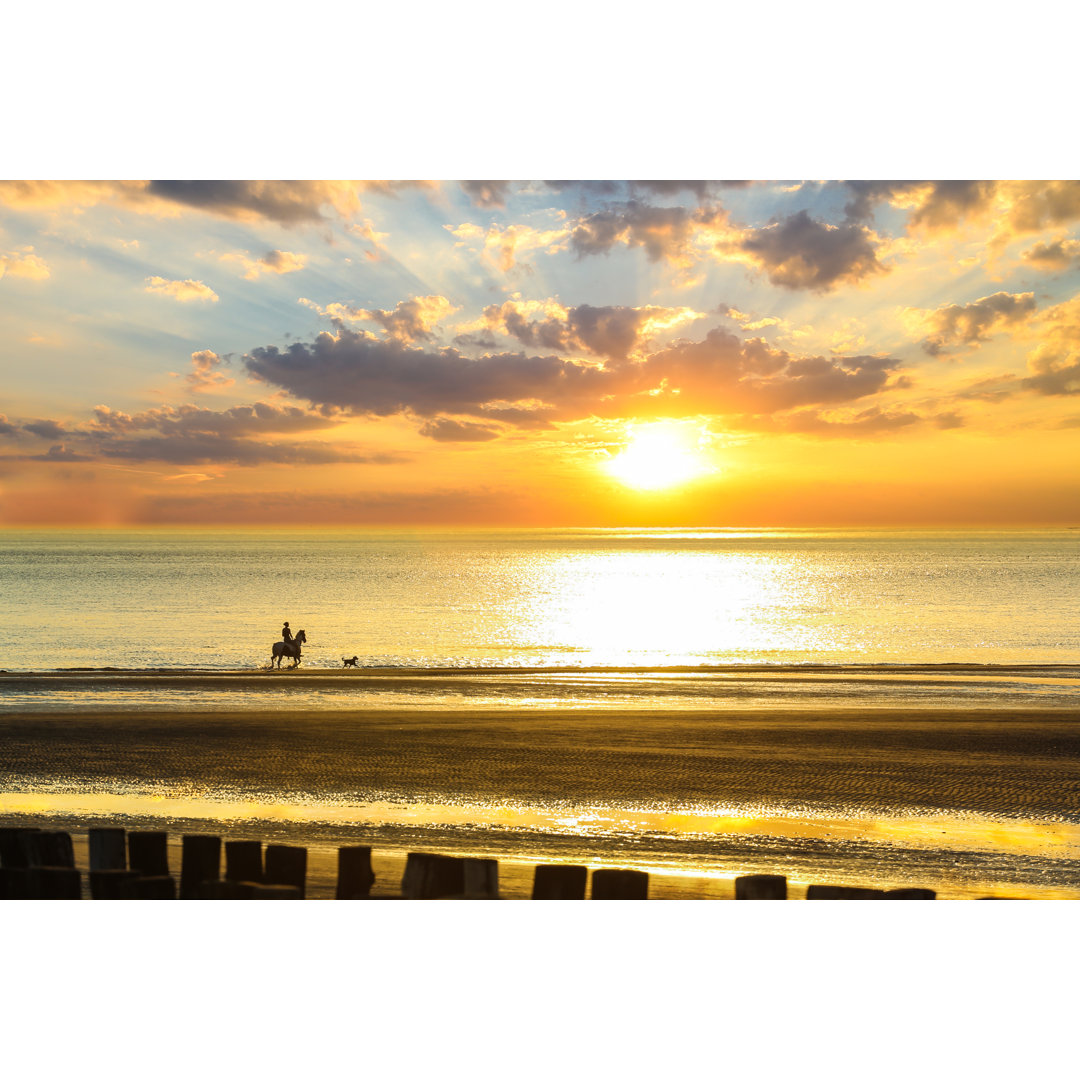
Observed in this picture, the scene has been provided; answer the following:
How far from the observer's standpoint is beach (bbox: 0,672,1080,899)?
237 inches

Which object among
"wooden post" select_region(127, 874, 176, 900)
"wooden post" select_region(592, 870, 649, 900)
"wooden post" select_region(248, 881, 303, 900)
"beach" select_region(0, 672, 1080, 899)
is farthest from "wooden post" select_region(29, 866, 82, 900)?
"wooden post" select_region(592, 870, 649, 900)

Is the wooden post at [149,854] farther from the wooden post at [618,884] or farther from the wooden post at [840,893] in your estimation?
the wooden post at [840,893]

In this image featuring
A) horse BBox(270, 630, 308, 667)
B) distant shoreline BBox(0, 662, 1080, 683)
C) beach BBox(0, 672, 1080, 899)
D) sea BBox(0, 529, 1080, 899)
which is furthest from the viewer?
horse BBox(270, 630, 308, 667)

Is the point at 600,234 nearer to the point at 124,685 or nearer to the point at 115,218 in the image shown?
the point at 115,218

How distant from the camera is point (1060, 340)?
10922 mm

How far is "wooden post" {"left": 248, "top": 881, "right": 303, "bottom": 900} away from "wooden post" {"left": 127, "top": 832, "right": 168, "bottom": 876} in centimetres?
66

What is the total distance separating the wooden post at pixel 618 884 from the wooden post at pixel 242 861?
5.37 feet

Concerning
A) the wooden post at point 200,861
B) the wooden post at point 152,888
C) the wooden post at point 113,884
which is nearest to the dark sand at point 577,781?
the wooden post at point 200,861

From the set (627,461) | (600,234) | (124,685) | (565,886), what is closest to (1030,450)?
(627,461)

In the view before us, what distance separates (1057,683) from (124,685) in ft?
54.0

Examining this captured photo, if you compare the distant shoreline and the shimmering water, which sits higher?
the shimmering water

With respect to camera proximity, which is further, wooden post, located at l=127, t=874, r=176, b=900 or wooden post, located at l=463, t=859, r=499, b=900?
wooden post, located at l=463, t=859, r=499, b=900

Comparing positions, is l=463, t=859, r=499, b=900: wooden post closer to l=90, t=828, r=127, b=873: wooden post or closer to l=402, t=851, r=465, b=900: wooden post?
l=402, t=851, r=465, b=900: wooden post

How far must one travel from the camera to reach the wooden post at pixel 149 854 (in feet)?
13.9
